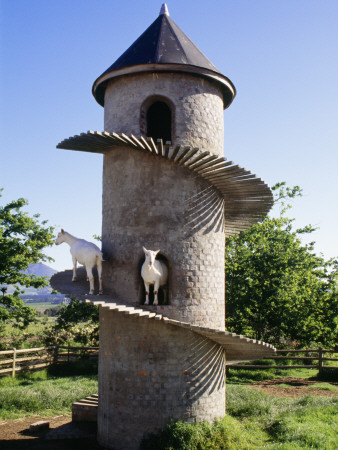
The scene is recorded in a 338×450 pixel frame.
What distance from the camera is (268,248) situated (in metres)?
21.4

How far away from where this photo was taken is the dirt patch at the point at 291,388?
52.4ft

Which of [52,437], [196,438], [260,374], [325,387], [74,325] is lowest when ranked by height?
[260,374]

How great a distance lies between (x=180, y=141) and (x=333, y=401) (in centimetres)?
894

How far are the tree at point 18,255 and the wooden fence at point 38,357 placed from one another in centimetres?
153

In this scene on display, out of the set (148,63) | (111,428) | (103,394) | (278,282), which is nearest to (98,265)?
(103,394)

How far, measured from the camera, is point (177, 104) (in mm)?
10656

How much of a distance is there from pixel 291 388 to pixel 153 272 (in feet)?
33.3

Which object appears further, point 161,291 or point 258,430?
point 258,430

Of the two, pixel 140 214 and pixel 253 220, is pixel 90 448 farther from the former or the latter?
pixel 253 220

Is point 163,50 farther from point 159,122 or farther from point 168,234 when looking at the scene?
point 168,234

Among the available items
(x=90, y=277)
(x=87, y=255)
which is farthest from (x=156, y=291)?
(x=87, y=255)

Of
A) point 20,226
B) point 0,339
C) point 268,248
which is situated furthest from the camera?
point 0,339

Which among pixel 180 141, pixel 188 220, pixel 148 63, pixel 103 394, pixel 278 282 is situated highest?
pixel 148 63

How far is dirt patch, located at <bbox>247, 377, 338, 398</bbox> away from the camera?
1598 cm
